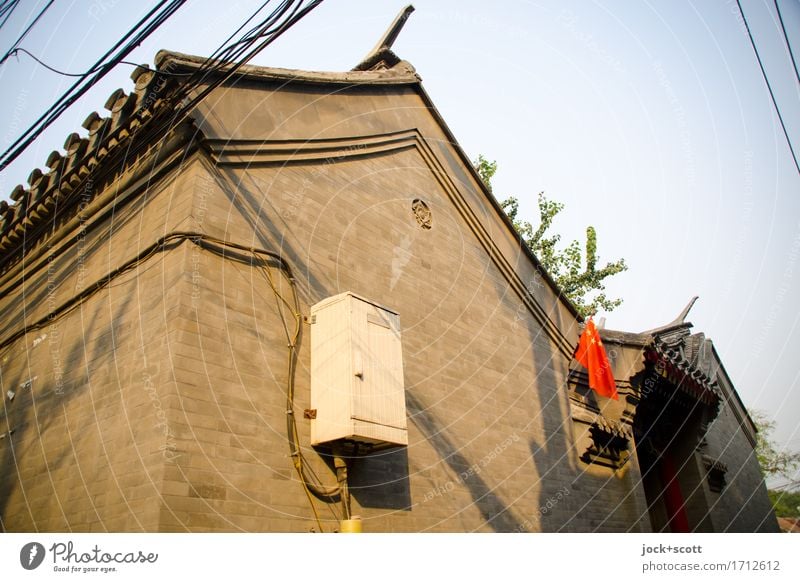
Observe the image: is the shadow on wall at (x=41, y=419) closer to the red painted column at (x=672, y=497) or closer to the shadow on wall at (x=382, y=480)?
the shadow on wall at (x=382, y=480)

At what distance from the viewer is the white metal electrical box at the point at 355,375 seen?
253 inches

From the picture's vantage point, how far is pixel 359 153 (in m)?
9.56

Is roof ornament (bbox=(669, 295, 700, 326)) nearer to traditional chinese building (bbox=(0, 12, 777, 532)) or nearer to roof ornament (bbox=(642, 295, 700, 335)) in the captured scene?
roof ornament (bbox=(642, 295, 700, 335))

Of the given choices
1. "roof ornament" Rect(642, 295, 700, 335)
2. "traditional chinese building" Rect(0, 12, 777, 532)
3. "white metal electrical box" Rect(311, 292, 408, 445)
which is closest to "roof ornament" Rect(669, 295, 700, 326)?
"roof ornament" Rect(642, 295, 700, 335)

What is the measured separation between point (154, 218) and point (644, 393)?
1082 cm

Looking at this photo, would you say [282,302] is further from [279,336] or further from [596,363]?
[596,363]

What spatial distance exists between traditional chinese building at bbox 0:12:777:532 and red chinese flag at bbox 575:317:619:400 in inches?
20.0

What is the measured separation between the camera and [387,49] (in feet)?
37.9

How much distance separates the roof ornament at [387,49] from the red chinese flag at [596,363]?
6.77 m

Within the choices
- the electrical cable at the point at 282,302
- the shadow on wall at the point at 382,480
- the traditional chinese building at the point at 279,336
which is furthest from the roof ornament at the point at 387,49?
the shadow on wall at the point at 382,480

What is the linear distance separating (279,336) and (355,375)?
1065mm

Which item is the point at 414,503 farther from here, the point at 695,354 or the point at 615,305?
Answer: the point at 615,305

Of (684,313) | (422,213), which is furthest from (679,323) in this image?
(422,213)
